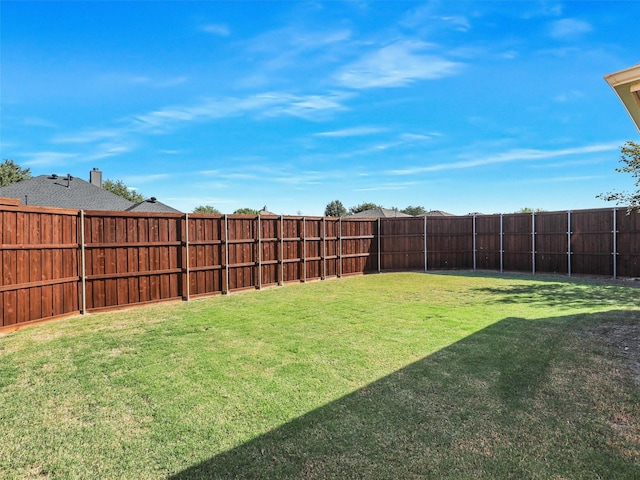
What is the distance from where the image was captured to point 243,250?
9484mm

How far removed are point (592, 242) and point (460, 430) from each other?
1228cm

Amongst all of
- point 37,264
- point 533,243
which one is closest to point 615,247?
point 533,243

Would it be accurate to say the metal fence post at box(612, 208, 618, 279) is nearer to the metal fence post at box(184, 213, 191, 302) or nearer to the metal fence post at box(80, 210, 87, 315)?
the metal fence post at box(184, 213, 191, 302)

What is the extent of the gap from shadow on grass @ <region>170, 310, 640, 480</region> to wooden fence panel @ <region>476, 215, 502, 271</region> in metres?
10.8

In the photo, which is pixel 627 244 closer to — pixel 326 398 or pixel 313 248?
pixel 313 248

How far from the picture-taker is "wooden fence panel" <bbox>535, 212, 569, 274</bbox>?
12.1 metres

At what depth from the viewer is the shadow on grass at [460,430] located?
204 centimetres

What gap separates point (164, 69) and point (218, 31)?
85.3 inches

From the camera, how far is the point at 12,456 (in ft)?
7.39

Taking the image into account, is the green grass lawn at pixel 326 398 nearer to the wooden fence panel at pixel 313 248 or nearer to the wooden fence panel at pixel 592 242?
the wooden fence panel at pixel 313 248

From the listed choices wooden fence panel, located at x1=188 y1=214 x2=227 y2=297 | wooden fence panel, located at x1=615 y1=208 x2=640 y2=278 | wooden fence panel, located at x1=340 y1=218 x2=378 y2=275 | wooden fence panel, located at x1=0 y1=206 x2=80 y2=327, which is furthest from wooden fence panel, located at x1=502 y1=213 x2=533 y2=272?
wooden fence panel, located at x1=0 y1=206 x2=80 y2=327

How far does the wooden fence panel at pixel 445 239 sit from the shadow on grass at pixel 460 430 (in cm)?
1063

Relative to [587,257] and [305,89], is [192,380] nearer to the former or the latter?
[305,89]

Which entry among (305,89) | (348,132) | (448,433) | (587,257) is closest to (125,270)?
(448,433)
